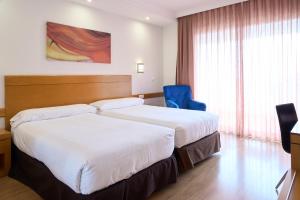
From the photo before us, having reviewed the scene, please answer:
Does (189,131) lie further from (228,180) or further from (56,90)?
(56,90)

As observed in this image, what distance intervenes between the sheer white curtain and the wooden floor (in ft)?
3.02

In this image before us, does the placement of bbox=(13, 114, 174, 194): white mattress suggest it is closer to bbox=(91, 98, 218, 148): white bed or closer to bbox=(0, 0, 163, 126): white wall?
bbox=(91, 98, 218, 148): white bed

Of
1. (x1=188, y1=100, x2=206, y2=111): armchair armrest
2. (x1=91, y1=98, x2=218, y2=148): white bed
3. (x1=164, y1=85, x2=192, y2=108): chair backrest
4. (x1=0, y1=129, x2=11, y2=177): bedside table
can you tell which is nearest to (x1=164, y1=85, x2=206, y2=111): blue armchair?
(x1=164, y1=85, x2=192, y2=108): chair backrest

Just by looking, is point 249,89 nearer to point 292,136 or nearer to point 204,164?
point 204,164

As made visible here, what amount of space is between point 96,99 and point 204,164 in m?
2.24

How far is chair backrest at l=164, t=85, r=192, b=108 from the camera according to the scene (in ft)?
16.1

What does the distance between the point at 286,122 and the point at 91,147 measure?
2074 mm

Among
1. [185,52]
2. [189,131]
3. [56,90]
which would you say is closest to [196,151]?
[189,131]

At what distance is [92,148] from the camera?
1880 mm

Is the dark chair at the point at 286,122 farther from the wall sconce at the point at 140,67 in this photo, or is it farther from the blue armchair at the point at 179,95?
the wall sconce at the point at 140,67

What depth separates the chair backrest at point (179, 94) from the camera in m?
4.91

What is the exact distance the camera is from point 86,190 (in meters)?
1.70

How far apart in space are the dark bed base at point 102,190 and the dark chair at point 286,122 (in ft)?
3.84

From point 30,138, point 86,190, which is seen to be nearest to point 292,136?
point 86,190
